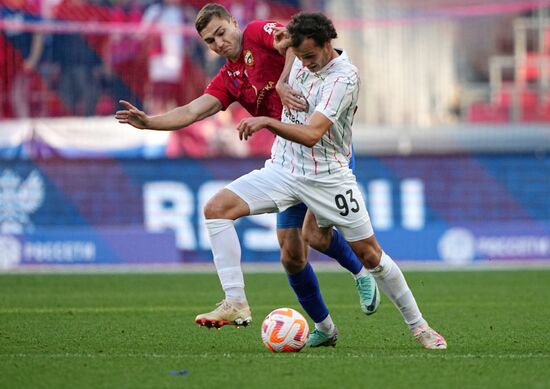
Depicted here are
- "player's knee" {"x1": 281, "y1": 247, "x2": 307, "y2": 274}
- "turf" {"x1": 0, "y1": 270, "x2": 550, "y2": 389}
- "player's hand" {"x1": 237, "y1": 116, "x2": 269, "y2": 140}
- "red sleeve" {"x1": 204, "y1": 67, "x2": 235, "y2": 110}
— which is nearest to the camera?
"turf" {"x1": 0, "y1": 270, "x2": 550, "y2": 389}

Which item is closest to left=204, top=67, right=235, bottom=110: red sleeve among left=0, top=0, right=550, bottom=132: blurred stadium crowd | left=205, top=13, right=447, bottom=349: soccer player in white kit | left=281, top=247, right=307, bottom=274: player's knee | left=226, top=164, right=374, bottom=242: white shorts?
left=205, top=13, right=447, bottom=349: soccer player in white kit

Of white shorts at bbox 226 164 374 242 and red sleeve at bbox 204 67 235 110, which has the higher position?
red sleeve at bbox 204 67 235 110

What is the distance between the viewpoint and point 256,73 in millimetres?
7812

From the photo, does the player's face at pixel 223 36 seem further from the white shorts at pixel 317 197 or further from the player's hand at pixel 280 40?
the white shorts at pixel 317 197

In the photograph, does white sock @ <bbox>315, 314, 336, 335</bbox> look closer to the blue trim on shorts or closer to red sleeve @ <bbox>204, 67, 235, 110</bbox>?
the blue trim on shorts

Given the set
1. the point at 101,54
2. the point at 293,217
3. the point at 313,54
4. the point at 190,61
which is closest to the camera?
the point at 313,54

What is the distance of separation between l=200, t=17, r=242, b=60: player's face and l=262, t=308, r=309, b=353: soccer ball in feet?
5.84

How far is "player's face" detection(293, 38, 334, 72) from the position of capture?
272 inches

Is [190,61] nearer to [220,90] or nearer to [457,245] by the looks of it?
[457,245]

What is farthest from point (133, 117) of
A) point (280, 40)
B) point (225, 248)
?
point (280, 40)

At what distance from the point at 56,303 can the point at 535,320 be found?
4617 mm

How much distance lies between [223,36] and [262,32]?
0.26m

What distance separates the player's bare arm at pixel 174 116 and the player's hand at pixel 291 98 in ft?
2.55

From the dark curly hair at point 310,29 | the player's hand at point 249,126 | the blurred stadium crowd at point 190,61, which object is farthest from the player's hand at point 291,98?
the blurred stadium crowd at point 190,61
